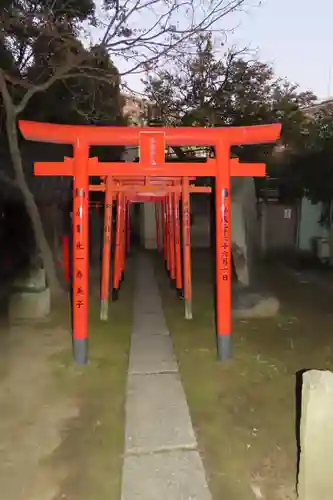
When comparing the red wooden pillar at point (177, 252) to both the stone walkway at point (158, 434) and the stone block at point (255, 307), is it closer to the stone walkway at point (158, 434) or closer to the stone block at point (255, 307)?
the stone block at point (255, 307)

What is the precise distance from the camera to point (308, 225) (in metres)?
18.0

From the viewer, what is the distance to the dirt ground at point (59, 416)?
10.4 feet

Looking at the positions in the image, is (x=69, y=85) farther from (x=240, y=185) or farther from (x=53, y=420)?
(x=53, y=420)

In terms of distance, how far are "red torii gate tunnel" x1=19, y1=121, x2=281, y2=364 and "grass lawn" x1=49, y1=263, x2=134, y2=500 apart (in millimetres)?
370

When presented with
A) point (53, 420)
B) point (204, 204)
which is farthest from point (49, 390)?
point (204, 204)

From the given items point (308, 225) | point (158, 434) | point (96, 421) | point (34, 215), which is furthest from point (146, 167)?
point (308, 225)

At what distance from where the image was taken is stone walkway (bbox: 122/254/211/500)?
3053mm

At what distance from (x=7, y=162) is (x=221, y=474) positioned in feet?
30.5

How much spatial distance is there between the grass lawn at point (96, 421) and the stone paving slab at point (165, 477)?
0.31ft

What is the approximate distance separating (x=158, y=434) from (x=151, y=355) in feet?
6.83

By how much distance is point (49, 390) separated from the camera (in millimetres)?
4781

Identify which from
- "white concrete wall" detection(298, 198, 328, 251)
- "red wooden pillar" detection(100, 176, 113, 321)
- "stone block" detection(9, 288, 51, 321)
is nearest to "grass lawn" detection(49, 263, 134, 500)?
"red wooden pillar" detection(100, 176, 113, 321)

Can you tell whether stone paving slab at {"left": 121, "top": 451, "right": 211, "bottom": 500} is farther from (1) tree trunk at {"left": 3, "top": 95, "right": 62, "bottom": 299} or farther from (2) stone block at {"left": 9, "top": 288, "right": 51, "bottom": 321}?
(1) tree trunk at {"left": 3, "top": 95, "right": 62, "bottom": 299}

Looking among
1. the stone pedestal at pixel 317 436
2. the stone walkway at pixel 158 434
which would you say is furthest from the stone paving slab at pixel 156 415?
the stone pedestal at pixel 317 436
